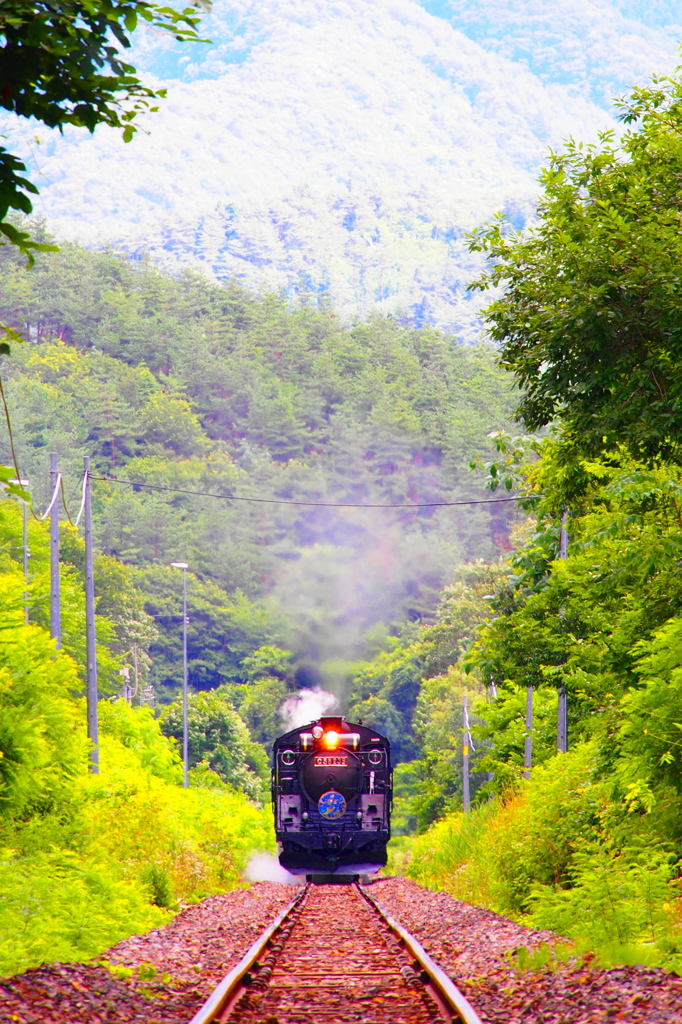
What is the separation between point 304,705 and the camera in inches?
4072

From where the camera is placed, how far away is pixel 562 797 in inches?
671

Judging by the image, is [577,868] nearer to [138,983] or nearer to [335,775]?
[138,983]

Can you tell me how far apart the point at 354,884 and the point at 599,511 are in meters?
18.0

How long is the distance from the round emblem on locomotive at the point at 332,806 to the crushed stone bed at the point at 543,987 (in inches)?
431

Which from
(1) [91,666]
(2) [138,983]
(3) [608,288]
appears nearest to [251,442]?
(1) [91,666]

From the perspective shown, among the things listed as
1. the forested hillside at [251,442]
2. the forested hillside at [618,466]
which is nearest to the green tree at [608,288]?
the forested hillside at [618,466]

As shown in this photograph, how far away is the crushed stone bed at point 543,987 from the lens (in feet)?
24.8

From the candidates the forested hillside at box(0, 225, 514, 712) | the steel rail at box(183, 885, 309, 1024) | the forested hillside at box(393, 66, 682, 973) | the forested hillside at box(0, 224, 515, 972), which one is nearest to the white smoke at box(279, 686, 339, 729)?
the forested hillside at box(0, 224, 515, 972)

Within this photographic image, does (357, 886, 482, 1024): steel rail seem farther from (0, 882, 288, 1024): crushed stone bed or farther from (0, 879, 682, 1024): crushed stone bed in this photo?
(0, 882, 288, 1024): crushed stone bed

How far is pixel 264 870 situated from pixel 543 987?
79.7 ft

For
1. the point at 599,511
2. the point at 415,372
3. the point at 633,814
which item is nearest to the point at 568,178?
the point at 599,511

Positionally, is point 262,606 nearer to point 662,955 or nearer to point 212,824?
point 212,824

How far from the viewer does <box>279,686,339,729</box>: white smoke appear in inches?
4040

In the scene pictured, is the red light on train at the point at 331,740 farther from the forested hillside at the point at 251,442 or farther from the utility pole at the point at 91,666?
the forested hillside at the point at 251,442
